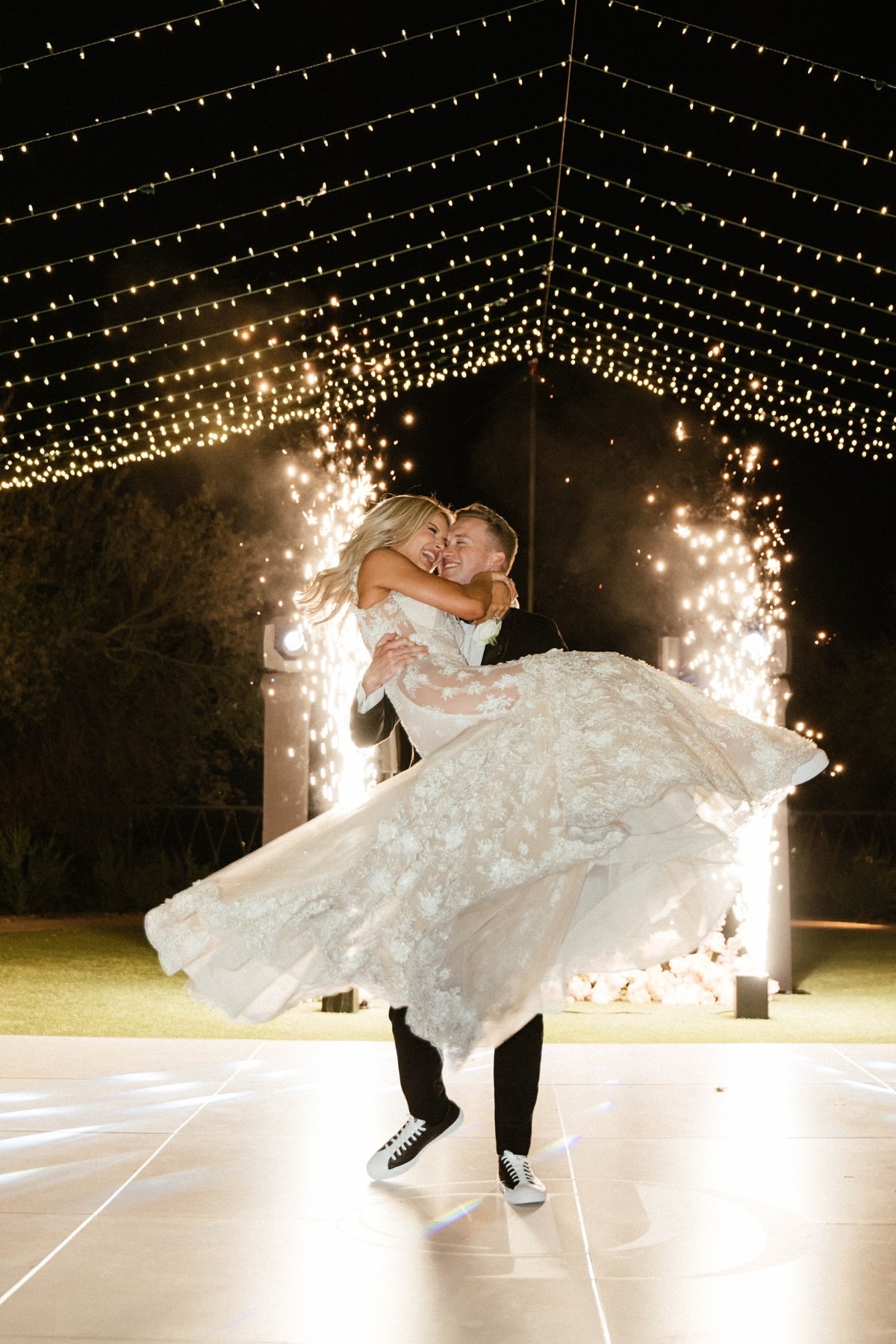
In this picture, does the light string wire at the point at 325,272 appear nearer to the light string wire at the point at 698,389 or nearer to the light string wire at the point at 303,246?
the light string wire at the point at 303,246

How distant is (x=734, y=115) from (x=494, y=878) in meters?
4.69

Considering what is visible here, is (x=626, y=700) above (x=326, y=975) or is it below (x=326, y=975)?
above

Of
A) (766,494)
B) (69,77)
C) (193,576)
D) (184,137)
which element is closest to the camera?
(69,77)

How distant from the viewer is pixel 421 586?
3391 mm

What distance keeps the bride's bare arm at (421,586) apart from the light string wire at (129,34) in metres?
3.36

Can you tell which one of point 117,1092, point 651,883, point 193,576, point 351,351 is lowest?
point 117,1092

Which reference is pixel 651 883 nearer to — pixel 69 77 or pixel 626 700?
pixel 626 700

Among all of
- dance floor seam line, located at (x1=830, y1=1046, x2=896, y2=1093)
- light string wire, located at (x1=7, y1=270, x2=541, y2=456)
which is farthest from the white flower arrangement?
light string wire, located at (x1=7, y1=270, x2=541, y2=456)

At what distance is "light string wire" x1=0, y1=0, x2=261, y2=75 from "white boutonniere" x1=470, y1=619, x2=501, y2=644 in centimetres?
353

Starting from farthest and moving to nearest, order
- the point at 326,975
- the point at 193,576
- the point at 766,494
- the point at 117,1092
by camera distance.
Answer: the point at 193,576
the point at 766,494
the point at 117,1092
the point at 326,975

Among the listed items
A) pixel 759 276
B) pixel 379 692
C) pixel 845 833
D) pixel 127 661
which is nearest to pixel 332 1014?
pixel 379 692

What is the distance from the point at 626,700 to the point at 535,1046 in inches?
33.0

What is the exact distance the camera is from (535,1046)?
328 cm

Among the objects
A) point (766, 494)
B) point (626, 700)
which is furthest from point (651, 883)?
point (766, 494)
